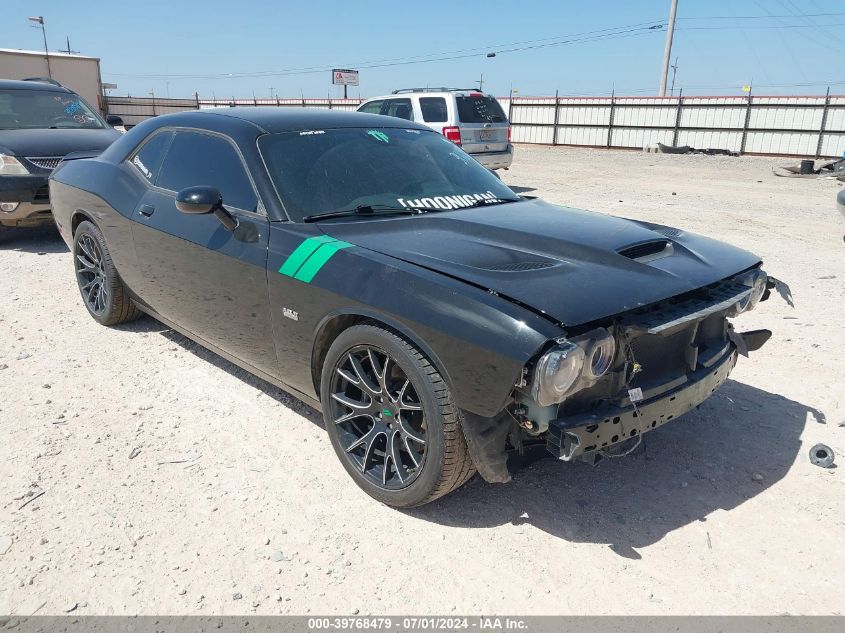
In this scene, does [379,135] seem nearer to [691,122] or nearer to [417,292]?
[417,292]

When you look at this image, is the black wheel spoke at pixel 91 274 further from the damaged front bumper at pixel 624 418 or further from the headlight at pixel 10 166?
the damaged front bumper at pixel 624 418

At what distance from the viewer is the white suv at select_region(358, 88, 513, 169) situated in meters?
11.5

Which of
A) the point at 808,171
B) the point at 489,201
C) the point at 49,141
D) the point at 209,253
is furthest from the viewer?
the point at 808,171

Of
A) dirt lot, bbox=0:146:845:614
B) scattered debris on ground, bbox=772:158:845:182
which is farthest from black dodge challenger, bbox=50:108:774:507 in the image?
scattered debris on ground, bbox=772:158:845:182

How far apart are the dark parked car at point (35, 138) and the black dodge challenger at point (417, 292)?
11.9 feet

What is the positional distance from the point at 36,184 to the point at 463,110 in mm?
7291

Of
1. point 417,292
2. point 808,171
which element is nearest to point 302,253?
point 417,292

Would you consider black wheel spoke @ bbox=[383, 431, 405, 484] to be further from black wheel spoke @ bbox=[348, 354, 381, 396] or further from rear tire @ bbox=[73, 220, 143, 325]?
rear tire @ bbox=[73, 220, 143, 325]

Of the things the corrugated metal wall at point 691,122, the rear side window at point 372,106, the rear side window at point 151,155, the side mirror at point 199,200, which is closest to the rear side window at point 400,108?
the rear side window at point 372,106

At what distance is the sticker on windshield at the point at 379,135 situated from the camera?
369cm

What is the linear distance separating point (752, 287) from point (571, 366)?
133cm

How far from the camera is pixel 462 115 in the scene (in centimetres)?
1159

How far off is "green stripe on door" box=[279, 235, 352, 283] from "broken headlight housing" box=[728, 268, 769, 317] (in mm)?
1792

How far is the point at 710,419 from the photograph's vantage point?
3.50m
